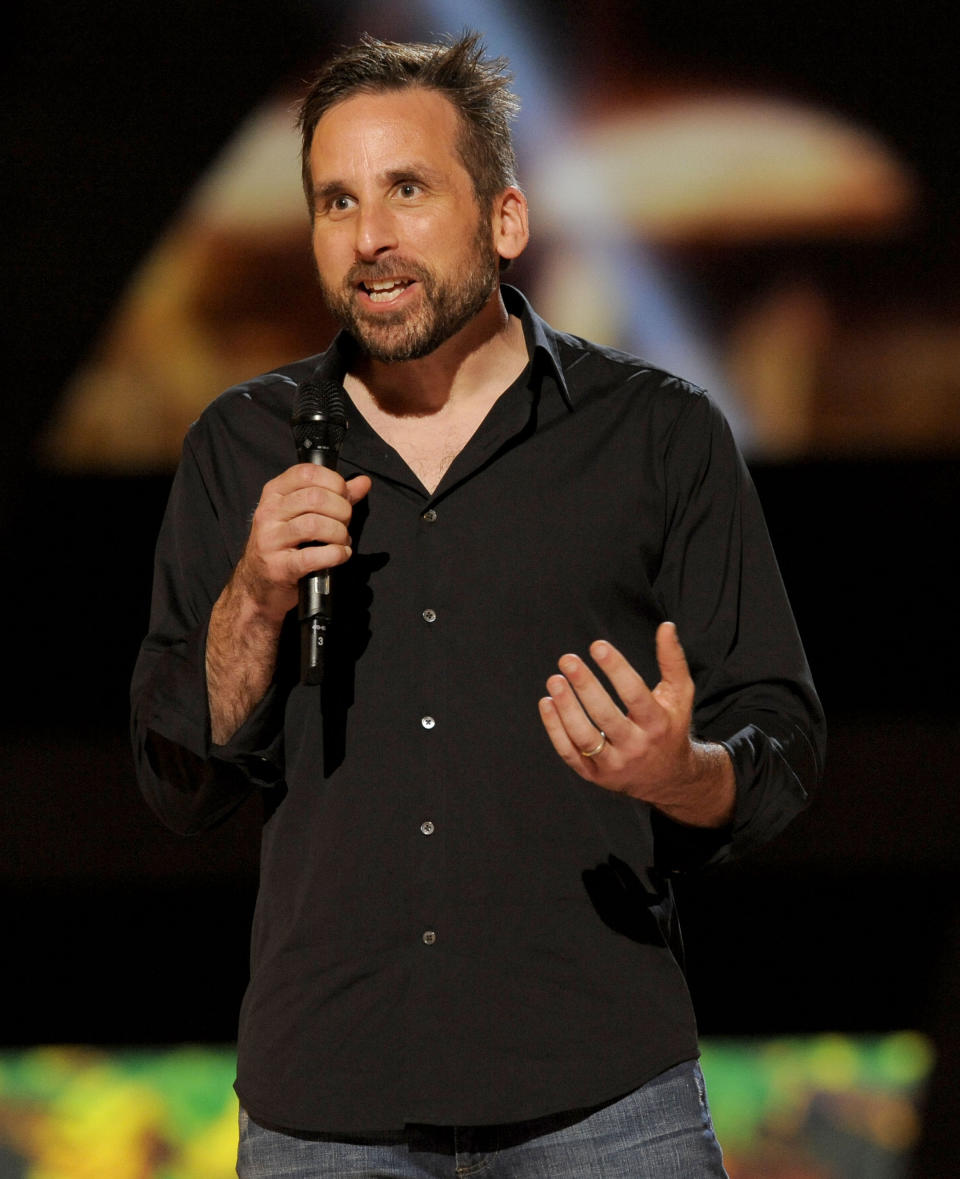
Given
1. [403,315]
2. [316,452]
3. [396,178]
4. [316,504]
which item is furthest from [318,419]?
[396,178]

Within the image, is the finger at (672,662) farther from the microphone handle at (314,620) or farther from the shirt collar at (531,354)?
the shirt collar at (531,354)

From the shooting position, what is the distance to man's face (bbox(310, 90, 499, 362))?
1.62m

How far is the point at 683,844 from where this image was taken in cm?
153

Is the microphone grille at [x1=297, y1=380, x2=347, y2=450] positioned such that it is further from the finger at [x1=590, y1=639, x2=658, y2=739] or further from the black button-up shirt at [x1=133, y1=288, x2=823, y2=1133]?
the finger at [x1=590, y1=639, x2=658, y2=739]

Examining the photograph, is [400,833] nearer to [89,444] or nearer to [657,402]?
[657,402]

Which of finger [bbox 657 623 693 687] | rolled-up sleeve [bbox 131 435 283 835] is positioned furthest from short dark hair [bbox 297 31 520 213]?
finger [bbox 657 623 693 687]

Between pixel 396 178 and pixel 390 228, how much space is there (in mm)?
71

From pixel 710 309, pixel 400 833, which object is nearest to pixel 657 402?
pixel 400 833

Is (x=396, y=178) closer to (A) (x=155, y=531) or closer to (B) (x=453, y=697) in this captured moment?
(B) (x=453, y=697)

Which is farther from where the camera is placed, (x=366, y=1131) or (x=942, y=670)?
(x=942, y=670)

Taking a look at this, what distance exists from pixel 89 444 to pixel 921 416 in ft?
5.33

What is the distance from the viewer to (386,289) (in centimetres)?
163

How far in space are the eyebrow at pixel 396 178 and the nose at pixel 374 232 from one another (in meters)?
0.04

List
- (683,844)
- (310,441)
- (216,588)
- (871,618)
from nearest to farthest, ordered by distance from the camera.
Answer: (310,441) < (683,844) < (216,588) < (871,618)
